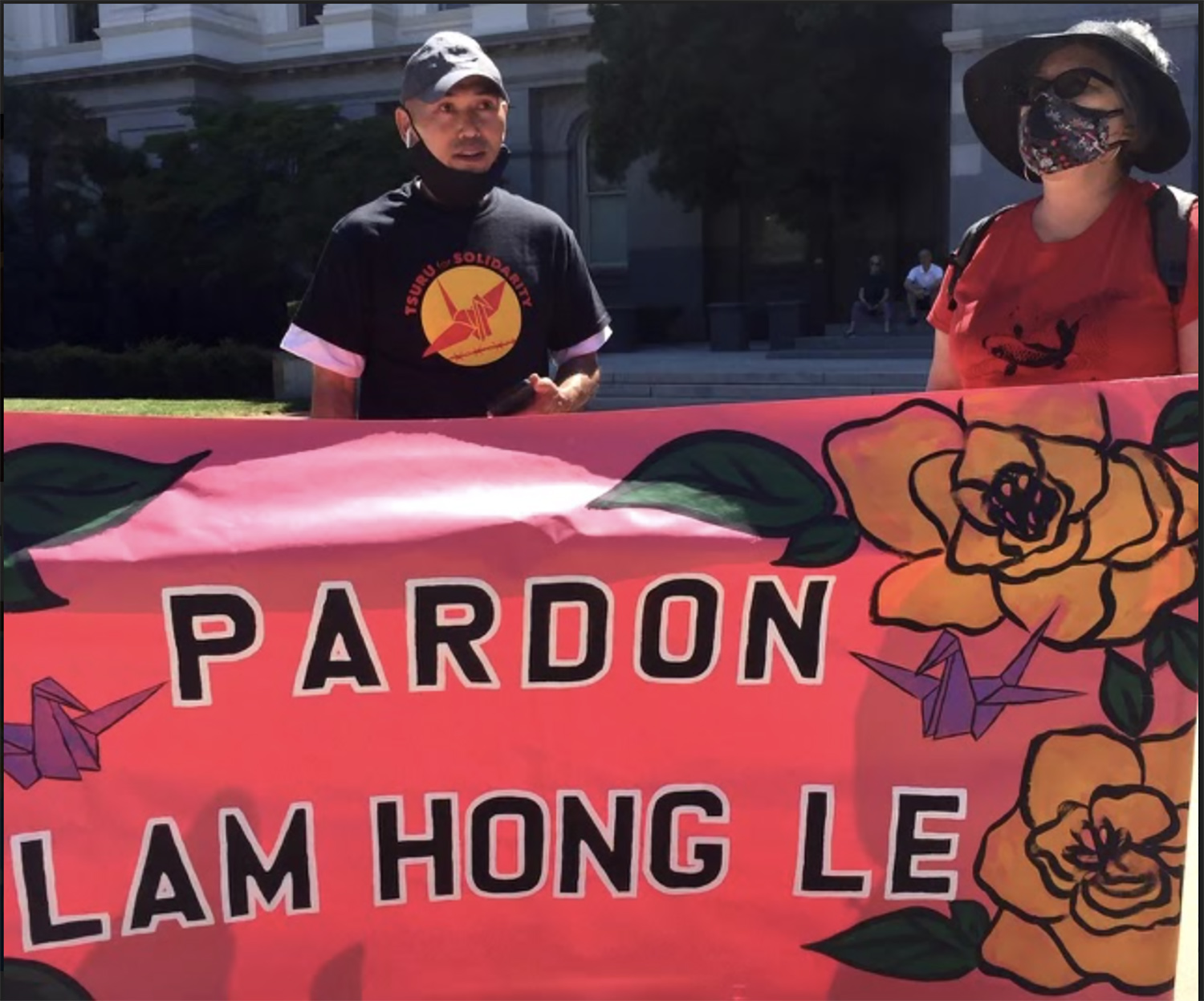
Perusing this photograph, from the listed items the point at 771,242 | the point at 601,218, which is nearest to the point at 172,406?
the point at 601,218

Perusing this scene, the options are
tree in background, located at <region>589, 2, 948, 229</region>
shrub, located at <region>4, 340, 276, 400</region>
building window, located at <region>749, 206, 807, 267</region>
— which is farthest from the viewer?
building window, located at <region>749, 206, 807, 267</region>

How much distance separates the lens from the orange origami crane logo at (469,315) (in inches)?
112

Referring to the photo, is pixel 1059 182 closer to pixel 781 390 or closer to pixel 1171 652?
pixel 1171 652

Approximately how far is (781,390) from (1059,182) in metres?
14.4

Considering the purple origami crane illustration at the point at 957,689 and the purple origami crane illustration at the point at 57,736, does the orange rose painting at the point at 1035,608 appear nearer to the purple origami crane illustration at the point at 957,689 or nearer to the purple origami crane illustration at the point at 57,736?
the purple origami crane illustration at the point at 957,689

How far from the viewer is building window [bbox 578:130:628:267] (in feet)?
97.6

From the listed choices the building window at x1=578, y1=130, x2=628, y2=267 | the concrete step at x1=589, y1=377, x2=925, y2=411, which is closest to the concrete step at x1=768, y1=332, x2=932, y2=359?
the concrete step at x1=589, y1=377, x2=925, y2=411

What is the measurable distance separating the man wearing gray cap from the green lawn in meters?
14.6

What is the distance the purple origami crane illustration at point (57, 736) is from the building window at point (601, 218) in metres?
27.9

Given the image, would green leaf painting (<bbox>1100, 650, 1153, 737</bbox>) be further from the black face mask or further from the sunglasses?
the black face mask

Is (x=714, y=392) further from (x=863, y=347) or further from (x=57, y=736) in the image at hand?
(x=57, y=736)

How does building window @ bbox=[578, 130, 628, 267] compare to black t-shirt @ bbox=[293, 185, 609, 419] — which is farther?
building window @ bbox=[578, 130, 628, 267]

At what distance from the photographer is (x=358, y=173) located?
23297mm

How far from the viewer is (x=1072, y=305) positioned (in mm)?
2676
